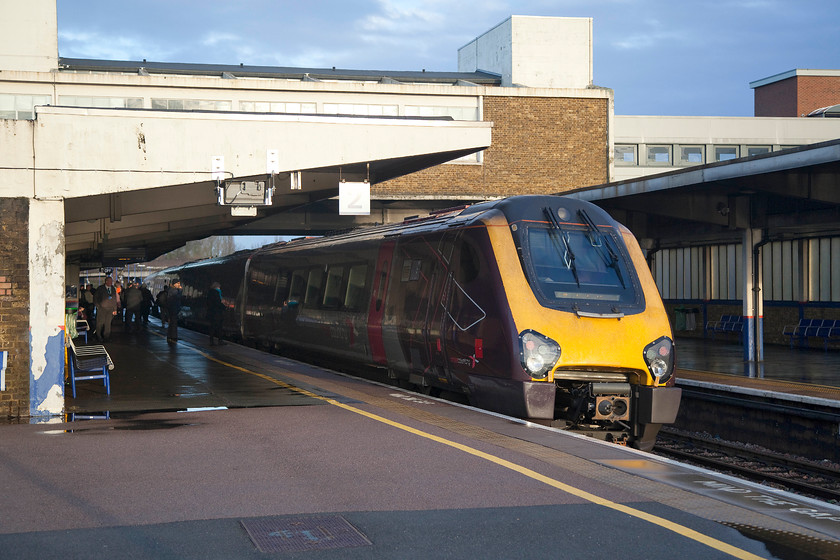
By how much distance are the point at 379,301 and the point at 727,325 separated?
587 inches

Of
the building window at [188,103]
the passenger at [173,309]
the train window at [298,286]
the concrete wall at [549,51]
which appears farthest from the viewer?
the concrete wall at [549,51]

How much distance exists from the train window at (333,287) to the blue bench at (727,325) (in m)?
13.3

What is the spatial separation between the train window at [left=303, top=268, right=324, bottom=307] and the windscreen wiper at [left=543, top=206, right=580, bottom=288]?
738 centimetres

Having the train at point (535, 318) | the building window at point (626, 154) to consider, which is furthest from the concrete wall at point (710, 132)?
the train at point (535, 318)

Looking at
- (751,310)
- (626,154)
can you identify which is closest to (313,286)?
(751,310)

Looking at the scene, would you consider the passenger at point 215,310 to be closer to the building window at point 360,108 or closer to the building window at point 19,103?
the building window at point 360,108

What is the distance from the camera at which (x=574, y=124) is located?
32188mm

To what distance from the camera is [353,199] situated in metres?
14.0

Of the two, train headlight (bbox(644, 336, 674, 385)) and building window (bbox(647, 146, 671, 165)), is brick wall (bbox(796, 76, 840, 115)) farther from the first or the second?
train headlight (bbox(644, 336, 674, 385))

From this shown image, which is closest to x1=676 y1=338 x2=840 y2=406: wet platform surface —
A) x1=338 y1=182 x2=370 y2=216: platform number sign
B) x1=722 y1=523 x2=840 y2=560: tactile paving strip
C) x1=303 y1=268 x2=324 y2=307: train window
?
x1=338 y1=182 x2=370 y2=216: platform number sign

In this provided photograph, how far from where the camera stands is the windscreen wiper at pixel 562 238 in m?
11.2

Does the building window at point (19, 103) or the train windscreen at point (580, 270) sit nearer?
the train windscreen at point (580, 270)

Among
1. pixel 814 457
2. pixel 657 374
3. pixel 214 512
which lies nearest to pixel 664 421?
pixel 657 374

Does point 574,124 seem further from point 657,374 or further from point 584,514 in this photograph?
point 584,514
